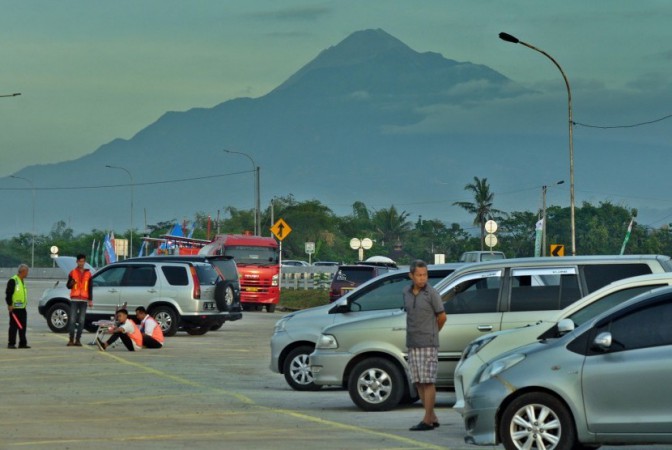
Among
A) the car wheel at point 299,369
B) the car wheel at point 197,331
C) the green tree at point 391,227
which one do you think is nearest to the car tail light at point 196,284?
the car wheel at point 197,331

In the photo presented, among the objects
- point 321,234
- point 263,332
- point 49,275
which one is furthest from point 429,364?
point 321,234

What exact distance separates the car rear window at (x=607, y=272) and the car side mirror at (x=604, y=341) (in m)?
4.81

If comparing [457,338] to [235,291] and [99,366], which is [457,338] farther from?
[235,291]

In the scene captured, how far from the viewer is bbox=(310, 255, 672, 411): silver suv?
16609mm

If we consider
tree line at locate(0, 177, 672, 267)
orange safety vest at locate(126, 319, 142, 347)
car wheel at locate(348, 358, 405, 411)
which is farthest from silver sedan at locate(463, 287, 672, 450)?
tree line at locate(0, 177, 672, 267)

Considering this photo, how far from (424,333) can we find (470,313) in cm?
208

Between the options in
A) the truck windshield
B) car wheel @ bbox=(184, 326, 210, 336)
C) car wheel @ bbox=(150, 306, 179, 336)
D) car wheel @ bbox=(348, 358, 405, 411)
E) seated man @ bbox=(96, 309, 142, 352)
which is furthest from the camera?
the truck windshield

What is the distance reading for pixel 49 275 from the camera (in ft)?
386

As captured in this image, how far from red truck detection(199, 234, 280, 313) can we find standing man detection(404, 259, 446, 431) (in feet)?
117

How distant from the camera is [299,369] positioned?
20.2 meters

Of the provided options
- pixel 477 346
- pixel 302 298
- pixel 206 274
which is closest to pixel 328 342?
pixel 477 346

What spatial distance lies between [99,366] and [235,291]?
1030 centimetres

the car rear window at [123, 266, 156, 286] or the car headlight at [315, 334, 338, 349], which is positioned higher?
the car rear window at [123, 266, 156, 286]

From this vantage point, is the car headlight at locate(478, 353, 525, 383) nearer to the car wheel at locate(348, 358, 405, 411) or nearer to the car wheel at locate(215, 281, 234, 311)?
the car wheel at locate(348, 358, 405, 411)
